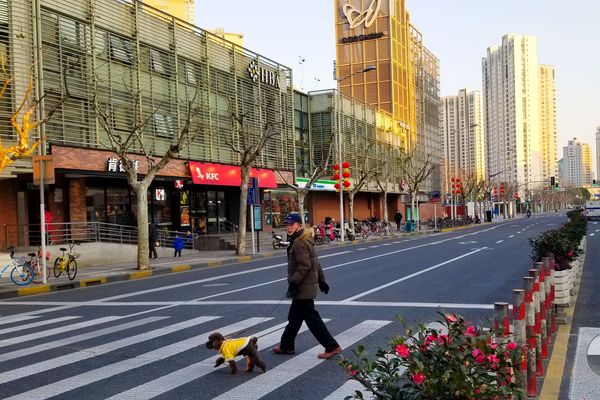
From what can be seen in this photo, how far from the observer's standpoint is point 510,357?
3.34 m

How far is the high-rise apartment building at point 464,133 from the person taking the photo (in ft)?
374

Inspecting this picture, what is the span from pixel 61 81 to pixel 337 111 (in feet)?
96.7

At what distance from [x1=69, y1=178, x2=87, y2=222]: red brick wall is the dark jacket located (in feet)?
66.9

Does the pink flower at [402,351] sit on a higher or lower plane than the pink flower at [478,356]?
higher

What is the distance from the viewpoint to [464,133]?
4884 inches

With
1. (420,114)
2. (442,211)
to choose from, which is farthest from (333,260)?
(442,211)

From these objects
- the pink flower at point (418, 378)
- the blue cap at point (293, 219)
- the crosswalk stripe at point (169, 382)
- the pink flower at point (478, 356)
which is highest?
the blue cap at point (293, 219)

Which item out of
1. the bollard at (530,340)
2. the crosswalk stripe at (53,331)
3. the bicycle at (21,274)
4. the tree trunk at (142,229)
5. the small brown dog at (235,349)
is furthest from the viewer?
the tree trunk at (142,229)

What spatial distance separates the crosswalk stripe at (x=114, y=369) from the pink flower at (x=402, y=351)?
4.12 meters

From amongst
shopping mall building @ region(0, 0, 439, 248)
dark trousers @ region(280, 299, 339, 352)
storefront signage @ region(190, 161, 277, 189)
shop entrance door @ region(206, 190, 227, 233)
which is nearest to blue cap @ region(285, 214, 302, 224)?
dark trousers @ region(280, 299, 339, 352)

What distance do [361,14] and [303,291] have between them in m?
72.0

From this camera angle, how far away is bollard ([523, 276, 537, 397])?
5.31 metres

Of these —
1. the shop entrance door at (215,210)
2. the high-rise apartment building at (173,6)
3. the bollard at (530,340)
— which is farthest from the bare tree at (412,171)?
the bollard at (530,340)

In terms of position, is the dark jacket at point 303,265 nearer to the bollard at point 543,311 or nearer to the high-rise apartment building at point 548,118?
the bollard at point 543,311
